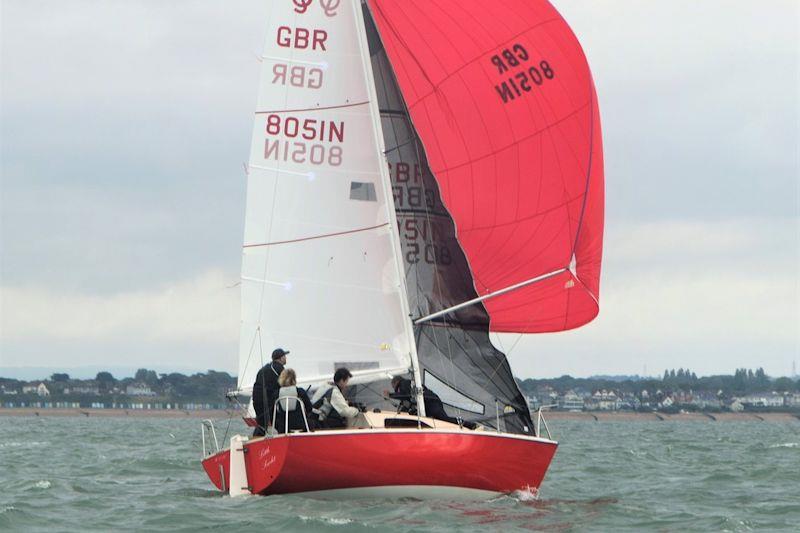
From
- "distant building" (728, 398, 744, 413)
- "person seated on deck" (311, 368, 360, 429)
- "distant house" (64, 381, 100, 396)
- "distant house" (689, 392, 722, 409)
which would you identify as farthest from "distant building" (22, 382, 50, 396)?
"person seated on deck" (311, 368, 360, 429)

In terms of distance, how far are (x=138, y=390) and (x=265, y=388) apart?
131232 mm

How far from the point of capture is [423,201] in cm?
1538

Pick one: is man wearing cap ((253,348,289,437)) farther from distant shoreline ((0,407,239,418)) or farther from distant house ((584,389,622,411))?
distant house ((584,389,622,411))

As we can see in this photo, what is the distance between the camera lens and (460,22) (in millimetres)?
15070

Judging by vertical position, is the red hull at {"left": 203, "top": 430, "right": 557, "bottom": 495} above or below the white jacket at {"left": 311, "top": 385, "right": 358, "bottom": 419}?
below

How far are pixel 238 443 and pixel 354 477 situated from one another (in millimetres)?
1570

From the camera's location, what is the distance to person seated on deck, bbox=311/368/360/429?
13312 millimetres

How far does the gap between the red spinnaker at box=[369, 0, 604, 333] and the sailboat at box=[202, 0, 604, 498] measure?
0.01m

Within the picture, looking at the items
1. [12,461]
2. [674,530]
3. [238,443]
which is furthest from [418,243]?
[12,461]

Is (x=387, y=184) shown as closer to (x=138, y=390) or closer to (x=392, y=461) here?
(x=392, y=461)

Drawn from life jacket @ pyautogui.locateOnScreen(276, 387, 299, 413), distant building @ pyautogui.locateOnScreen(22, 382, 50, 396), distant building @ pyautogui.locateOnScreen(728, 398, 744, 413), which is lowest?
life jacket @ pyautogui.locateOnScreen(276, 387, 299, 413)

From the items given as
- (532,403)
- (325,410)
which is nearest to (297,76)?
(325,410)

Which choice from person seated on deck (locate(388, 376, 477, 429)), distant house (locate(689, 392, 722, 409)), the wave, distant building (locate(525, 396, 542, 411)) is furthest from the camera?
distant house (locate(689, 392, 722, 409))

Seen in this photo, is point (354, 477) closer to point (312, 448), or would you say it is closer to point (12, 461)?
point (312, 448)
